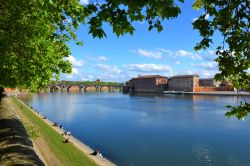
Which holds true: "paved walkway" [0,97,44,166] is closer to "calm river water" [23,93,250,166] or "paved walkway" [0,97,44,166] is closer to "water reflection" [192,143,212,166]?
"calm river water" [23,93,250,166]

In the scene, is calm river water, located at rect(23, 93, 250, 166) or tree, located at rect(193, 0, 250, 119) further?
calm river water, located at rect(23, 93, 250, 166)

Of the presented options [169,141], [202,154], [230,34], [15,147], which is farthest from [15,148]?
[169,141]

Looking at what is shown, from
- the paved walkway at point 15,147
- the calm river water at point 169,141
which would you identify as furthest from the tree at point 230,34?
the calm river water at point 169,141

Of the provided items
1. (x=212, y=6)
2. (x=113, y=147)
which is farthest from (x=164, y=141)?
(x=212, y=6)

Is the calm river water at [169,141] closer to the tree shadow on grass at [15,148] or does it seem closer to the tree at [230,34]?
the tree shadow on grass at [15,148]

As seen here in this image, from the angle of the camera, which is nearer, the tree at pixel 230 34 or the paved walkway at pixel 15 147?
the tree at pixel 230 34

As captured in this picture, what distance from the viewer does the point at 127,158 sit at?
40219 mm

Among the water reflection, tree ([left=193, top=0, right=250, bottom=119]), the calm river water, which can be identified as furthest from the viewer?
the calm river water

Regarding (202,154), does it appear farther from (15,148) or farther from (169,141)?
(15,148)

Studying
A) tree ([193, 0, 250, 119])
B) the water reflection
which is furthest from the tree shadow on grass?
the water reflection

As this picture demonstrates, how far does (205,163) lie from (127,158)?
8847 millimetres

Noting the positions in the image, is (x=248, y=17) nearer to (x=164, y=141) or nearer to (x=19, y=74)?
(x=19, y=74)

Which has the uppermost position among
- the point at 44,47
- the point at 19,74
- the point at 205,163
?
the point at 44,47

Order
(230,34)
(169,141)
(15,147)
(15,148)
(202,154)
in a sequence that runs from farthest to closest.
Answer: (169,141) < (202,154) < (15,147) < (15,148) < (230,34)
